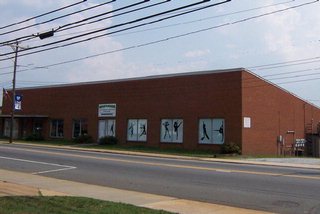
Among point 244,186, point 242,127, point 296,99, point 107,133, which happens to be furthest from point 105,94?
point 244,186

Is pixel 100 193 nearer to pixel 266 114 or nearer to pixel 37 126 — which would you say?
pixel 266 114

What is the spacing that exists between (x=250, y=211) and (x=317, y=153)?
35191 millimetres

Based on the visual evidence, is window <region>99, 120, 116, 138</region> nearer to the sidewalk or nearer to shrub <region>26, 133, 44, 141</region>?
shrub <region>26, 133, 44, 141</region>

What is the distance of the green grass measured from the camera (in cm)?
786

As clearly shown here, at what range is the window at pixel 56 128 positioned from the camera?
42.9 meters

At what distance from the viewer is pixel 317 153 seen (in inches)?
1619

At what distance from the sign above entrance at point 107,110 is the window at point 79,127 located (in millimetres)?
2605

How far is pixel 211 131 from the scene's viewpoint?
102 feet

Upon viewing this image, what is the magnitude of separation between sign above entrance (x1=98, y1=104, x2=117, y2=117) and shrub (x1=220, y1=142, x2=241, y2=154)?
12.8 metres

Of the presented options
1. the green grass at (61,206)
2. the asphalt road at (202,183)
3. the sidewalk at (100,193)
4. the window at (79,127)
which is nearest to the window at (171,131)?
the window at (79,127)

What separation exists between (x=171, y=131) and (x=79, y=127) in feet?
39.4

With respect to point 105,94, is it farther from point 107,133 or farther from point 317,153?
point 317,153

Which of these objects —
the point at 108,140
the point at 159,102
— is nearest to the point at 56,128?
the point at 108,140

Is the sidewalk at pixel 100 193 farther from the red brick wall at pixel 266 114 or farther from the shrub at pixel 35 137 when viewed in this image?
the shrub at pixel 35 137
